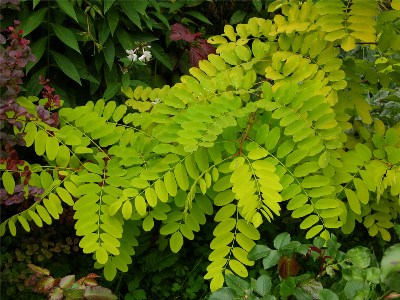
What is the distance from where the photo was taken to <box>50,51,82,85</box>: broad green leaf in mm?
3203

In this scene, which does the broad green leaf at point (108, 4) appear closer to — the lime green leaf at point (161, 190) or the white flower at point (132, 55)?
the white flower at point (132, 55)

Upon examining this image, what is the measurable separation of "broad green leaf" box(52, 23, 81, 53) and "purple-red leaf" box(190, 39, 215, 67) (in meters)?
0.68

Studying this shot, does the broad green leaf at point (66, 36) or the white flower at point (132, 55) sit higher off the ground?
the broad green leaf at point (66, 36)

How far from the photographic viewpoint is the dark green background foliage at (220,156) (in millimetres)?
2465

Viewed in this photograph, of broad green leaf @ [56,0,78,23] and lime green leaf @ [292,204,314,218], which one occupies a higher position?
broad green leaf @ [56,0,78,23]

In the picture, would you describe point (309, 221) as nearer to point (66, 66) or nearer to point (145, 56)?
Answer: point (145, 56)

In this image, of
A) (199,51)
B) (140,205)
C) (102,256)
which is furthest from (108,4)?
(102,256)

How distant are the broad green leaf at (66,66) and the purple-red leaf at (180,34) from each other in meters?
0.57

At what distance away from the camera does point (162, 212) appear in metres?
2.61

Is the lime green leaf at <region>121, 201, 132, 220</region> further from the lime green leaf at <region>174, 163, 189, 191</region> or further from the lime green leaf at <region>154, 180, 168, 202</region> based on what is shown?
the lime green leaf at <region>174, 163, 189, 191</region>

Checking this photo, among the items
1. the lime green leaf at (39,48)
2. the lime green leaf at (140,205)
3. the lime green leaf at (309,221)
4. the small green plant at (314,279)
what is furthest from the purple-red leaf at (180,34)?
the small green plant at (314,279)

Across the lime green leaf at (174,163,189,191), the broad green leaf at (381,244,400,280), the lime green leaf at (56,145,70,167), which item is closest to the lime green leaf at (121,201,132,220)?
the lime green leaf at (174,163,189,191)

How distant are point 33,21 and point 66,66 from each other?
28 centimetres

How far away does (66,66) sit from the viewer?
3.23 m
